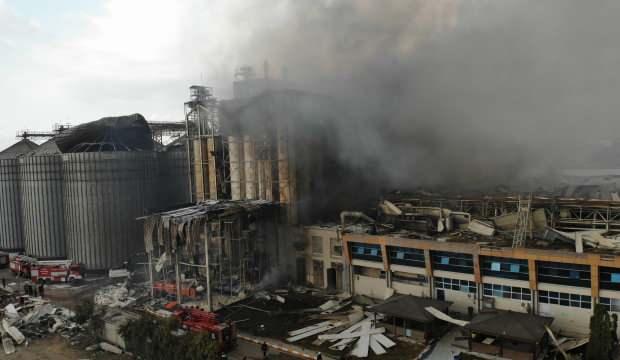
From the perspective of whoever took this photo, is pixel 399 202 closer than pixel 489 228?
No

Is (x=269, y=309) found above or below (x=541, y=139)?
below

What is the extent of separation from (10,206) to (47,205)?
A: 907 centimetres

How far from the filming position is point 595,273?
2083 centimetres

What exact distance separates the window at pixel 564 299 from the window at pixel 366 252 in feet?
28.1

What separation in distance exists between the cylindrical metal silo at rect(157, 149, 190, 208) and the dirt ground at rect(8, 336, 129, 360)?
18.1m

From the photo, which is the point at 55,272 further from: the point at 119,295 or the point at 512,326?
the point at 512,326

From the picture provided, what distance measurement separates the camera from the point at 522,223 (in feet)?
82.7

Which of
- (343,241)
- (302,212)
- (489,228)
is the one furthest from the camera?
(302,212)

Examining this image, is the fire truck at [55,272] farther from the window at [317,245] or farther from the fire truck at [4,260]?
the window at [317,245]

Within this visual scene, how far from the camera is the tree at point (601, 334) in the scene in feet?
58.4

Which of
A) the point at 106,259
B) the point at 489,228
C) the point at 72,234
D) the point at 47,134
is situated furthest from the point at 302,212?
the point at 47,134

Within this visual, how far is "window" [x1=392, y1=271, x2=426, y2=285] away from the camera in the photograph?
26.2 metres

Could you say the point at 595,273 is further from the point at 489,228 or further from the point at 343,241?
the point at 343,241

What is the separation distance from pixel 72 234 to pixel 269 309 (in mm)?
19667
